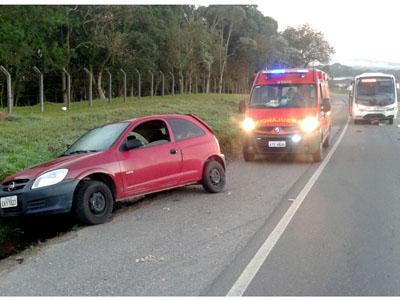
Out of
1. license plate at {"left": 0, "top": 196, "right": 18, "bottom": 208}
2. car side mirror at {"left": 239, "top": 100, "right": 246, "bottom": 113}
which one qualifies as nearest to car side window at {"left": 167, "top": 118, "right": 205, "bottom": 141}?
license plate at {"left": 0, "top": 196, "right": 18, "bottom": 208}

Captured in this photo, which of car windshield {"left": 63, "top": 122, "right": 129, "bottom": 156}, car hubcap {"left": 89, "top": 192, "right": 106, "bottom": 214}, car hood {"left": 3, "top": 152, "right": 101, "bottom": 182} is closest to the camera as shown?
car hood {"left": 3, "top": 152, "right": 101, "bottom": 182}

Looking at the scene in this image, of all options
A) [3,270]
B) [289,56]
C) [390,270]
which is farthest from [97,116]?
[289,56]

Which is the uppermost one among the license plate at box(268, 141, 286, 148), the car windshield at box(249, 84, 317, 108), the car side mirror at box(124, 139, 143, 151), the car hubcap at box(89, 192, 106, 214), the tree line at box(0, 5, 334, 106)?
the tree line at box(0, 5, 334, 106)

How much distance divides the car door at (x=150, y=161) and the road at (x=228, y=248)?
1.27 feet

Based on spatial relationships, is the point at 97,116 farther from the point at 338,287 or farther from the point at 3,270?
the point at 338,287

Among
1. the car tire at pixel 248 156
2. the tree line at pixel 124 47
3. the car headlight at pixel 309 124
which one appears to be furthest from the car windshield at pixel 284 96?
the tree line at pixel 124 47

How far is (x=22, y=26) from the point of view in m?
29.5

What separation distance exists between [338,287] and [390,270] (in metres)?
0.77

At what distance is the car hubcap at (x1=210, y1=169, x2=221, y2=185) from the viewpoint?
931 centimetres

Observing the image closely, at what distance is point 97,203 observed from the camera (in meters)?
7.34

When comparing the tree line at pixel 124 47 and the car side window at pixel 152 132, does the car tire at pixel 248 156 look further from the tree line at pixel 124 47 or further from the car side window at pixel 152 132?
the tree line at pixel 124 47

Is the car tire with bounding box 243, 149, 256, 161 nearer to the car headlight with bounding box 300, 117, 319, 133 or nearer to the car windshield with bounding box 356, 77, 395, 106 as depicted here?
the car headlight with bounding box 300, 117, 319, 133

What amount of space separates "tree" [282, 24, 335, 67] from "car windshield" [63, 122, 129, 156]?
3751 inches

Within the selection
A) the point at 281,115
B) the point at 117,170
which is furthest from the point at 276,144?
the point at 117,170
